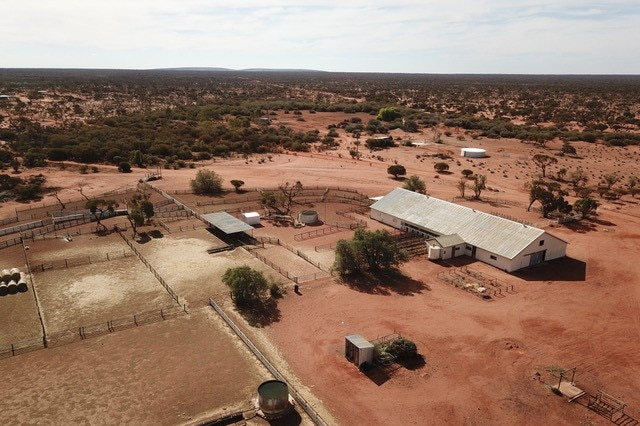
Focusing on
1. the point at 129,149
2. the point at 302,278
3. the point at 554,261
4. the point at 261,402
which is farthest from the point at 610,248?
the point at 129,149

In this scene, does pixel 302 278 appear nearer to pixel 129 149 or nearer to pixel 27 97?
pixel 129 149

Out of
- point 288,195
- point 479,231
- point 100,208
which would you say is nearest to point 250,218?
point 288,195

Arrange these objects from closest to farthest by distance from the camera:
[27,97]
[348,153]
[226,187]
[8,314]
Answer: [8,314] < [226,187] < [348,153] < [27,97]

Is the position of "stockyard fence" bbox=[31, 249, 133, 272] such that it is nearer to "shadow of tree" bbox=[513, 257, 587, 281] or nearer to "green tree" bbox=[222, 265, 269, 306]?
"green tree" bbox=[222, 265, 269, 306]

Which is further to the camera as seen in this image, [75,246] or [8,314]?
[75,246]

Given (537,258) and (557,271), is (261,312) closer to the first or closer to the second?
(537,258)

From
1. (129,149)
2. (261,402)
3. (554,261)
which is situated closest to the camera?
(261,402)
